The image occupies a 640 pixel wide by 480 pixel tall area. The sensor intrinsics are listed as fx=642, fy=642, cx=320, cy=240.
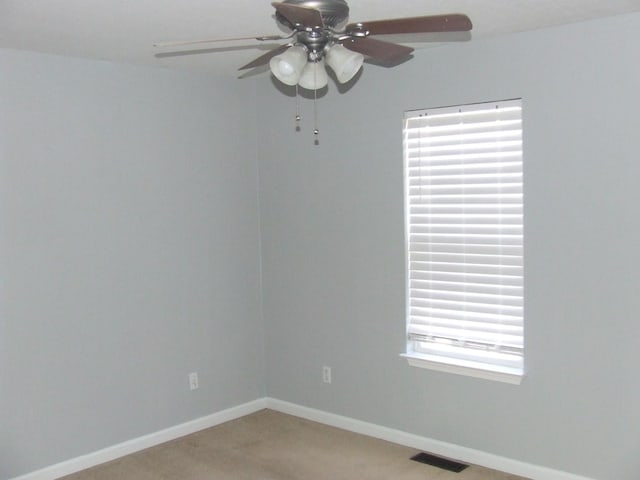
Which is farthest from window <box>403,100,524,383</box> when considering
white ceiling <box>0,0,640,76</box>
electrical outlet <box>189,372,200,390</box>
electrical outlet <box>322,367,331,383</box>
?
electrical outlet <box>189,372,200,390</box>

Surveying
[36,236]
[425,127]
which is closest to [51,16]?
[36,236]

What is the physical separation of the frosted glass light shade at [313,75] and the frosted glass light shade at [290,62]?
0.06 m

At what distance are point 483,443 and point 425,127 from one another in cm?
193

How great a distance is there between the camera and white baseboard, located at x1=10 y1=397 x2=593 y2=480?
144 inches

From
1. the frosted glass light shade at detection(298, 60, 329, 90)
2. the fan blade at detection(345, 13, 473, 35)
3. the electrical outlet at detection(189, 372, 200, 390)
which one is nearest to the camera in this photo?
the fan blade at detection(345, 13, 473, 35)

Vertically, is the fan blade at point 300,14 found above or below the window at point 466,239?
above

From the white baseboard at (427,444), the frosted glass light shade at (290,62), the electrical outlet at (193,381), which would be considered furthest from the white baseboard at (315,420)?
the frosted glass light shade at (290,62)

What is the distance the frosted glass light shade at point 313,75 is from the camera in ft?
7.57

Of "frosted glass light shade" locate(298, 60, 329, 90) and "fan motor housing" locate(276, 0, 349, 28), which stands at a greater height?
"fan motor housing" locate(276, 0, 349, 28)

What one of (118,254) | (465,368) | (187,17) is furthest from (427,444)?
(187,17)

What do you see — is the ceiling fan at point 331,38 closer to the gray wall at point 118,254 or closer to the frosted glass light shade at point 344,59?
the frosted glass light shade at point 344,59

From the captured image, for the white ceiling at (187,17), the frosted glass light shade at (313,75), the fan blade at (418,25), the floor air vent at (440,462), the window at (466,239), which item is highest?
the white ceiling at (187,17)

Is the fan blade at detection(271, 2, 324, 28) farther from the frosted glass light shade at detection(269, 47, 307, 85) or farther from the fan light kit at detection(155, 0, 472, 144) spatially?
the frosted glass light shade at detection(269, 47, 307, 85)

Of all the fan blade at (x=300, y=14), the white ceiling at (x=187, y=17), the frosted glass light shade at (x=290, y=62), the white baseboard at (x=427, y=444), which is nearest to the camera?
the fan blade at (x=300, y=14)
